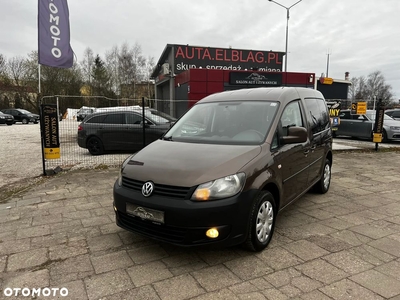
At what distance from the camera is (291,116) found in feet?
13.6

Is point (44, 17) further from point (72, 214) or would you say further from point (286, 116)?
point (286, 116)

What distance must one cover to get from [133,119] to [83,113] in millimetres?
2320

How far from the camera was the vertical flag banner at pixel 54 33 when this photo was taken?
30.0 ft

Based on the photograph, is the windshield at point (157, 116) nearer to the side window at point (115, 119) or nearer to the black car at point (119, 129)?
the black car at point (119, 129)

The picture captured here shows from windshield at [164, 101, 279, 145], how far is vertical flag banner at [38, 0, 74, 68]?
721 cm

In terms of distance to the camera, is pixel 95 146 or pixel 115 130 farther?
pixel 95 146

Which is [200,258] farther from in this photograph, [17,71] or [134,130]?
[17,71]

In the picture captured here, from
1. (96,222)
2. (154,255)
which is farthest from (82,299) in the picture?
(96,222)

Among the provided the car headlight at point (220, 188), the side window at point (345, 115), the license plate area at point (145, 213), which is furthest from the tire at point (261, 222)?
the side window at point (345, 115)

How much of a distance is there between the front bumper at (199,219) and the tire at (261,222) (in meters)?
0.11

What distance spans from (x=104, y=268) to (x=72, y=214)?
186 cm

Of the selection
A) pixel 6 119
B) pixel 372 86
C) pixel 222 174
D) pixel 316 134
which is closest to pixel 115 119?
pixel 316 134

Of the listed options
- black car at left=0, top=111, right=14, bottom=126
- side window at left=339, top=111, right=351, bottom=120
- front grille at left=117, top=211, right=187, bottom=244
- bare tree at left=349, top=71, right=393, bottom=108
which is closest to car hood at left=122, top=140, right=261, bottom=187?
front grille at left=117, top=211, right=187, bottom=244

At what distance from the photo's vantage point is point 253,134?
3.63 m
